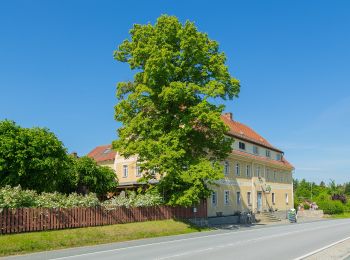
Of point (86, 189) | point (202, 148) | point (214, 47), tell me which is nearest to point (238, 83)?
point (214, 47)

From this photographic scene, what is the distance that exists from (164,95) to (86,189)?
16.2m

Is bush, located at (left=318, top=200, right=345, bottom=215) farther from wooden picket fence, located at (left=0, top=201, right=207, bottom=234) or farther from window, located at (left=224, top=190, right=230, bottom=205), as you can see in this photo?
wooden picket fence, located at (left=0, top=201, right=207, bottom=234)

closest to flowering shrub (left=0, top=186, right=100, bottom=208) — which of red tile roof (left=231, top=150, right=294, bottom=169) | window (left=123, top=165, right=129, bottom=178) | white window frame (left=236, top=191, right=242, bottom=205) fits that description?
window (left=123, top=165, right=129, bottom=178)

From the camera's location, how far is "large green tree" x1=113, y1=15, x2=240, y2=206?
32.5 meters

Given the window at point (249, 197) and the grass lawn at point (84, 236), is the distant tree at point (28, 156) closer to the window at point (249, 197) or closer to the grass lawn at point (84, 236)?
the grass lawn at point (84, 236)

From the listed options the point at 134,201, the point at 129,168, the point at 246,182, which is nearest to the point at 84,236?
the point at 134,201

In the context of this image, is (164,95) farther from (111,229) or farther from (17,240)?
(17,240)

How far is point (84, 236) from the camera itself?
2339cm

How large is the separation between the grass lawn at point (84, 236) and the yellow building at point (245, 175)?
13.0 m

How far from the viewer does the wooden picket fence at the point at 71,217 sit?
21500 millimetres

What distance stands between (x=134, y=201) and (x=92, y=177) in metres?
13.2

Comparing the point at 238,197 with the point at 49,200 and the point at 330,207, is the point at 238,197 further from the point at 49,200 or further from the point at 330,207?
the point at 49,200

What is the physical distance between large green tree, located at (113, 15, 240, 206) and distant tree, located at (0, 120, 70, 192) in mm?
5151

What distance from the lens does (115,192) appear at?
158ft
